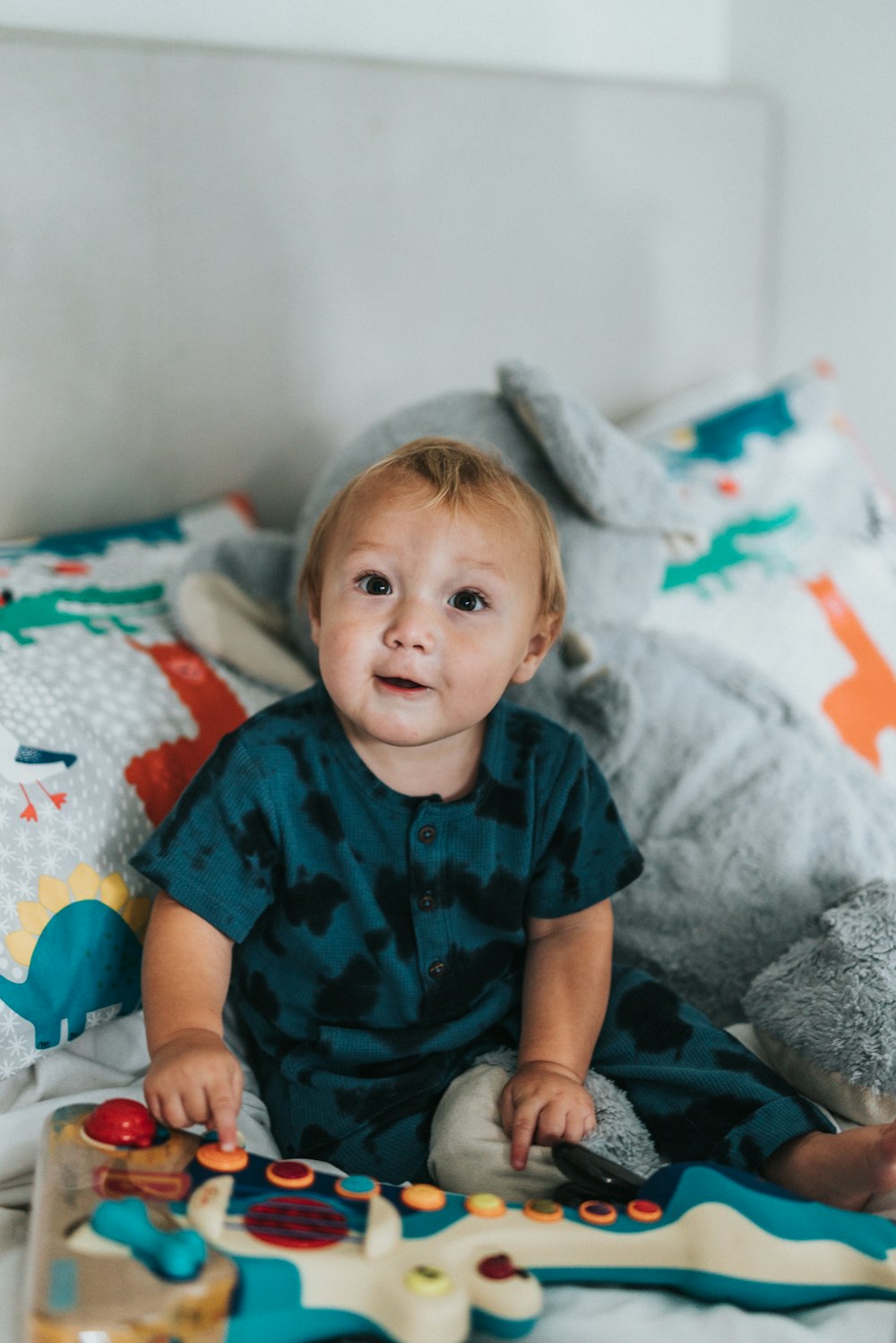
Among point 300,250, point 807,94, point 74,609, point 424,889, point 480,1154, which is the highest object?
point 807,94

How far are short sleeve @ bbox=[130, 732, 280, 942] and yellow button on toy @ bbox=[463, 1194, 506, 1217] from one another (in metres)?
0.25

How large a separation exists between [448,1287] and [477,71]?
134 cm

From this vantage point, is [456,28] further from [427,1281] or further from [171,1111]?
[427,1281]

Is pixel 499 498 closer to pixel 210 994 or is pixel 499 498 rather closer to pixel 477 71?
pixel 210 994

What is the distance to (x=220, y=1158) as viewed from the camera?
704 millimetres

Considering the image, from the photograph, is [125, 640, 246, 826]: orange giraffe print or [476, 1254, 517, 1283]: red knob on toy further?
[125, 640, 246, 826]: orange giraffe print

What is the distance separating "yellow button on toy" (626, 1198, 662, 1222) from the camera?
69 cm

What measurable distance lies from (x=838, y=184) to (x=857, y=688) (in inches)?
37.6

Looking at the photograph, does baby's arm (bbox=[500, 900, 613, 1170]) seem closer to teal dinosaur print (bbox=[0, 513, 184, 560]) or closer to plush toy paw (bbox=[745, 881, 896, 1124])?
plush toy paw (bbox=[745, 881, 896, 1124])

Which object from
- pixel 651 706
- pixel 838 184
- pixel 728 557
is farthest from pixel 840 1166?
pixel 838 184

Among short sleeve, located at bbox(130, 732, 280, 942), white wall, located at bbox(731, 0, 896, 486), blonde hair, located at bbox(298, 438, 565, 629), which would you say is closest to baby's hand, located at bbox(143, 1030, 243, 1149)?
short sleeve, located at bbox(130, 732, 280, 942)

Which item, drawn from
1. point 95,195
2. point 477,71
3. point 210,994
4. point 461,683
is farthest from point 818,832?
point 477,71

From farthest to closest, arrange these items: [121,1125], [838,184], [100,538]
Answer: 1. [838,184]
2. [100,538]
3. [121,1125]

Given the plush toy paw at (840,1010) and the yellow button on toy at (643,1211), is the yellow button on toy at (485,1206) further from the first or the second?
the plush toy paw at (840,1010)
